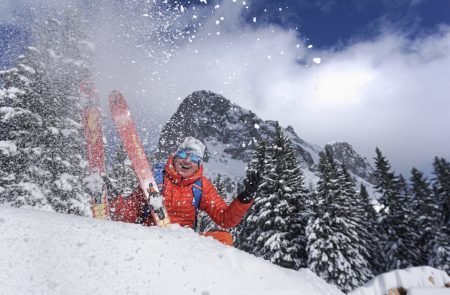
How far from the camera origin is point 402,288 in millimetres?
4566

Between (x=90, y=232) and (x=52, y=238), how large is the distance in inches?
9.4

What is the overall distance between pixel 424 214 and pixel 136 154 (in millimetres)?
30574

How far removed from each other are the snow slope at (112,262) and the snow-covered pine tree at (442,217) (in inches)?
1147

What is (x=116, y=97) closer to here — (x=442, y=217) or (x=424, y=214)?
(x=424, y=214)

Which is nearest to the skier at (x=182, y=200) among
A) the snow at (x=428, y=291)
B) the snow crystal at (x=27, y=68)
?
the snow at (x=428, y=291)

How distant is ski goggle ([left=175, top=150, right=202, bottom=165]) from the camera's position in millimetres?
5771

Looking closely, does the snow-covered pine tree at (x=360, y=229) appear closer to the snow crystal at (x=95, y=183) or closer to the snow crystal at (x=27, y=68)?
the snow crystal at (x=27, y=68)

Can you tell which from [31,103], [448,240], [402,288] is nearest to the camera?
[402,288]

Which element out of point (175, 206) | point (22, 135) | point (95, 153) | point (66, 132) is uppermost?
point (66, 132)

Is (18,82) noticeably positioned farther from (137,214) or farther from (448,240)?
(448,240)

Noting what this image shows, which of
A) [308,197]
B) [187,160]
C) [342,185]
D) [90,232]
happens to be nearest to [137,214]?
[187,160]

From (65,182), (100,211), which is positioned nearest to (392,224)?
(65,182)

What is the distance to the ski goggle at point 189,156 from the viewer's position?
5.77 metres

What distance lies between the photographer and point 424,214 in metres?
30.6
